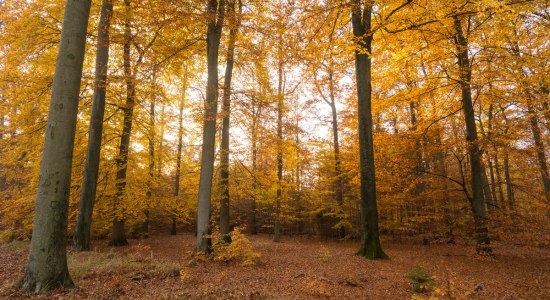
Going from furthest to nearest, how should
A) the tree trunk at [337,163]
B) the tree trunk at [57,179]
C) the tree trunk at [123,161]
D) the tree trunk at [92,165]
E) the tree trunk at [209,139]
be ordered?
the tree trunk at [337,163]
the tree trunk at [123,161]
the tree trunk at [92,165]
the tree trunk at [209,139]
the tree trunk at [57,179]

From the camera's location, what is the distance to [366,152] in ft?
31.2

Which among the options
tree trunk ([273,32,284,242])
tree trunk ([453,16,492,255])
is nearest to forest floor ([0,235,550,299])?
tree trunk ([453,16,492,255])

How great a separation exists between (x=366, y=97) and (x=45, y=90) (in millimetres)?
11404

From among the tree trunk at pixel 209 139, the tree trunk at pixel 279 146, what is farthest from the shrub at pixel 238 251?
the tree trunk at pixel 279 146

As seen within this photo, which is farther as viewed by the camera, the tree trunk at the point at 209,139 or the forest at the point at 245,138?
the tree trunk at the point at 209,139

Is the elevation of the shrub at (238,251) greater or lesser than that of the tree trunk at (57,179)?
lesser

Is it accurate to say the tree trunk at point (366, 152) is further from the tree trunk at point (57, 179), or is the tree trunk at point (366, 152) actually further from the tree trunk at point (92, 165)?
the tree trunk at point (92, 165)

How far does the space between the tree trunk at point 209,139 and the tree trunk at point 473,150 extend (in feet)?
25.9

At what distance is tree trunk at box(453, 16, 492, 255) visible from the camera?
31.0ft

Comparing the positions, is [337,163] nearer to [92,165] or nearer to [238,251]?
[238,251]

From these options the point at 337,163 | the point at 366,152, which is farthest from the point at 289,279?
the point at 337,163

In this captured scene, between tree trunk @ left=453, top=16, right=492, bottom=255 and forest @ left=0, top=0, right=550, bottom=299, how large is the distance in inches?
2.7

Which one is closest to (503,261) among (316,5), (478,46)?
(478,46)

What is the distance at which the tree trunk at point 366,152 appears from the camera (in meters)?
9.01
